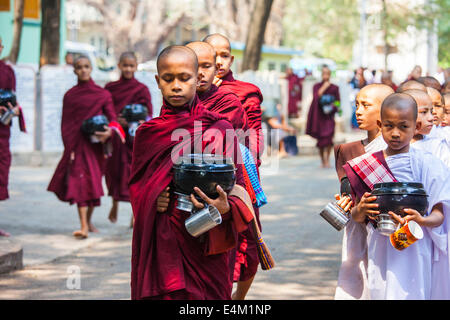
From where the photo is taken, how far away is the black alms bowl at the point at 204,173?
378 centimetres

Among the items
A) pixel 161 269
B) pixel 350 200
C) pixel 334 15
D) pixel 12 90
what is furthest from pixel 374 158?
pixel 334 15

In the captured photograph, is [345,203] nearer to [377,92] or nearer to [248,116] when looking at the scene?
[377,92]

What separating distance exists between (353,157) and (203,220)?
1392 mm

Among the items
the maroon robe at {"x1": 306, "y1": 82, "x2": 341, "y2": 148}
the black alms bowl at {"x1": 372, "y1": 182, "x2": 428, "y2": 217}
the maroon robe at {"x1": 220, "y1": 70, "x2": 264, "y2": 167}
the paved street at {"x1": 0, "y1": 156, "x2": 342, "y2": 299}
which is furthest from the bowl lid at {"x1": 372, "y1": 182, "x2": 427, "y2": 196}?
the maroon robe at {"x1": 306, "y1": 82, "x2": 341, "y2": 148}

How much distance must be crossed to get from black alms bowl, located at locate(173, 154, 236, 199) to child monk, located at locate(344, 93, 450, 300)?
860 mm

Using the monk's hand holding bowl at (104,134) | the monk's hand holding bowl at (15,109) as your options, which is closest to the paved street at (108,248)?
the monk's hand holding bowl at (104,134)

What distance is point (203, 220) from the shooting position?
376cm

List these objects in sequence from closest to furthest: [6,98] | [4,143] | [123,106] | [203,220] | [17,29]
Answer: [203,220] < [6,98] < [4,143] < [123,106] < [17,29]

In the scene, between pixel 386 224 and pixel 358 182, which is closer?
pixel 386 224

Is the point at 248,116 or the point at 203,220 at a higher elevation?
the point at 248,116

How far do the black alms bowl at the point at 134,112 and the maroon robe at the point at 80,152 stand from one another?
0.60 ft

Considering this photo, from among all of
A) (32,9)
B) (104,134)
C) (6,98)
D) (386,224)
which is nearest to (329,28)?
(32,9)

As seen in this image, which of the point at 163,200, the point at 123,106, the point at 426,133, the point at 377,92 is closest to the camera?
the point at 163,200

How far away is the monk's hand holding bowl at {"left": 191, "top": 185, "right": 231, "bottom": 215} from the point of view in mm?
3791
